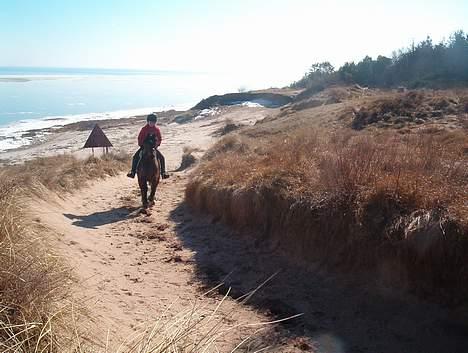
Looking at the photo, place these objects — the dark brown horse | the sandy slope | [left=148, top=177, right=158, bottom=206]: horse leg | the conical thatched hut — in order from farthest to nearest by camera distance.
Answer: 1. the conical thatched hut
2. [left=148, top=177, right=158, bottom=206]: horse leg
3. the dark brown horse
4. the sandy slope

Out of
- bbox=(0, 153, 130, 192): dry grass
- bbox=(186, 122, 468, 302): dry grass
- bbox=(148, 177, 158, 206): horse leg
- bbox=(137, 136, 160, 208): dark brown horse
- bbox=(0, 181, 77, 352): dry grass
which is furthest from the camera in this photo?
bbox=(148, 177, 158, 206): horse leg

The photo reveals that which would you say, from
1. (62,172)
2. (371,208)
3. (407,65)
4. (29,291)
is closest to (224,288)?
(371,208)

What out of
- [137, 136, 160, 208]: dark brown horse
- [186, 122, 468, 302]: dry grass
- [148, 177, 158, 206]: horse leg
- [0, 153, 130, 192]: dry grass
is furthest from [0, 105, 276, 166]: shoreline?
[186, 122, 468, 302]: dry grass

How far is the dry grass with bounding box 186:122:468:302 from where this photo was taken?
5.33 metres

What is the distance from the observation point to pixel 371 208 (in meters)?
6.14

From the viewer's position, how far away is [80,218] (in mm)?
10094

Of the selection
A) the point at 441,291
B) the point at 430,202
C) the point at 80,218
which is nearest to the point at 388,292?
the point at 441,291

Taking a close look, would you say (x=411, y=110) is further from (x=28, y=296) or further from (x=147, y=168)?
(x=28, y=296)

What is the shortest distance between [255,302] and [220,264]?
152 centimetres

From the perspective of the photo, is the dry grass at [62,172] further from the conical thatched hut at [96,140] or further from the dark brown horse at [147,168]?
the dark brown horse at [147,168]

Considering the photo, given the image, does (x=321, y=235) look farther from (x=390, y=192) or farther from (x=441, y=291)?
(x=441, y=291)

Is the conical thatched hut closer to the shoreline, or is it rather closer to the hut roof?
the hut roof

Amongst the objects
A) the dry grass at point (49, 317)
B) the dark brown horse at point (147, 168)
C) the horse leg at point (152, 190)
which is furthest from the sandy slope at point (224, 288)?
the horse leg at point (152, 190)

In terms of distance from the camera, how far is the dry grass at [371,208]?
533 cm
